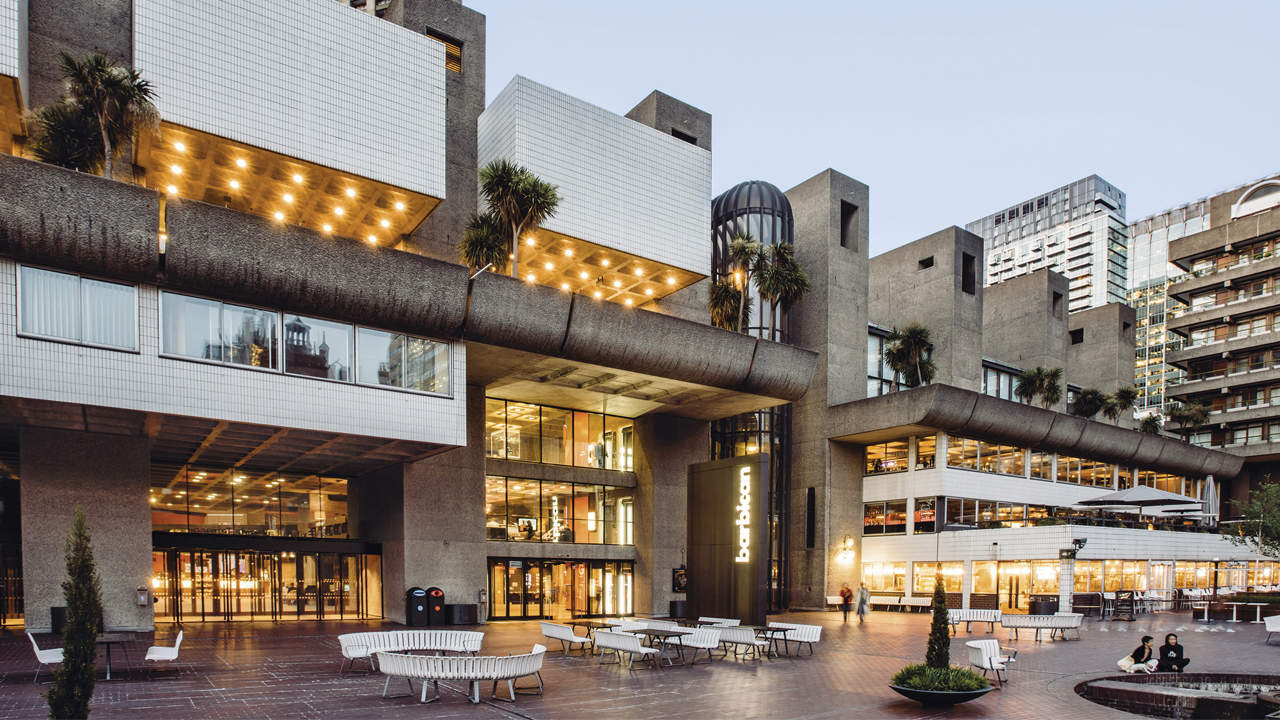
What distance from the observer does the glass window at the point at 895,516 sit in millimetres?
38719

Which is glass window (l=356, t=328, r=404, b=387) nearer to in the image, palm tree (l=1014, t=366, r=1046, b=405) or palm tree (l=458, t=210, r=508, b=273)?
palm tree (l=458, t=210, r=508, b=273)

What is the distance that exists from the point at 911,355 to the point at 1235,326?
3337 cm

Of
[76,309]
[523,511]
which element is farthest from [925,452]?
[76,309]

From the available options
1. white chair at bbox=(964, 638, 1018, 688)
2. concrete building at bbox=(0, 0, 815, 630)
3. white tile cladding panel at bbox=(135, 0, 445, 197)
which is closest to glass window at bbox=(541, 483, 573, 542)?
concrete building at bbox=(0, 0, 815, 630)

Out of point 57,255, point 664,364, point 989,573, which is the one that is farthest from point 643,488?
point 57,255

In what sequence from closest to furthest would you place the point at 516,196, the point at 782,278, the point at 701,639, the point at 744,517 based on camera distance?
the point at 701,639
the point at 744,517
the point at 516,196
the point at 782,278

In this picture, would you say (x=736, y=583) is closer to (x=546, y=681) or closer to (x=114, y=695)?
(x=546, y=681)

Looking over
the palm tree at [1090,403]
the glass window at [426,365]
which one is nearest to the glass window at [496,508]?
the glass window at [426,365]

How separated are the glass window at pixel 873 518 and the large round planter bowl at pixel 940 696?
91.9 ft

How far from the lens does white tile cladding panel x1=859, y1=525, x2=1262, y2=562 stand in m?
34.0

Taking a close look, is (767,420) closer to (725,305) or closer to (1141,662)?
(725,305)

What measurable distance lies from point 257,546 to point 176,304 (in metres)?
9.58

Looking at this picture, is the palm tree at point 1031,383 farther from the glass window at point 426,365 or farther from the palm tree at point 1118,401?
the glass window at point 426,365

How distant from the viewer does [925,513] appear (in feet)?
124
